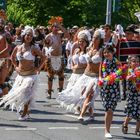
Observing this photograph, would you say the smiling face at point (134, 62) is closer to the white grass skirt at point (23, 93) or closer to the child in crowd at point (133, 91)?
the child in crowd at point (133, 91)

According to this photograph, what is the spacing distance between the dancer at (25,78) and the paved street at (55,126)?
12.4 inches

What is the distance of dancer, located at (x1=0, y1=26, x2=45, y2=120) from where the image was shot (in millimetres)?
11102

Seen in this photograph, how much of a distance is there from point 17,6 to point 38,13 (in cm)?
217

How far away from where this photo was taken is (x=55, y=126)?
10539 millimetres

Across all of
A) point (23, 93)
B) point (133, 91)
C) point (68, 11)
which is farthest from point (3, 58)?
point (68, 11)

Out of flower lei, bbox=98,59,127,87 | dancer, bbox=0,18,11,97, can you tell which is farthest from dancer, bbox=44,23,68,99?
flower lei, bbox=98,59,127,87

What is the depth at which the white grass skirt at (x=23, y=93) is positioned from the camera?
36.4ft

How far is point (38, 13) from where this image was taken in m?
36.9

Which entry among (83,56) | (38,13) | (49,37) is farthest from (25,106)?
(38,13)

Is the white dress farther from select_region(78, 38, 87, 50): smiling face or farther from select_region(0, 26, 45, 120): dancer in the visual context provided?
select_region(0, 26, 45, 120): dancer

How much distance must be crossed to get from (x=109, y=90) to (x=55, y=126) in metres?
1.50

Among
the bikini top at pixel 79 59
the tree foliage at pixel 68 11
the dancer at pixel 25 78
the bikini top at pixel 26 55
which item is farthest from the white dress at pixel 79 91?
the tree foliage at pixel 68 11

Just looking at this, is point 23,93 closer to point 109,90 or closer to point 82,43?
point 82,43

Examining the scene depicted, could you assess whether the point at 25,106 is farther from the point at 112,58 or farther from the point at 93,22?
the point at 93,22
